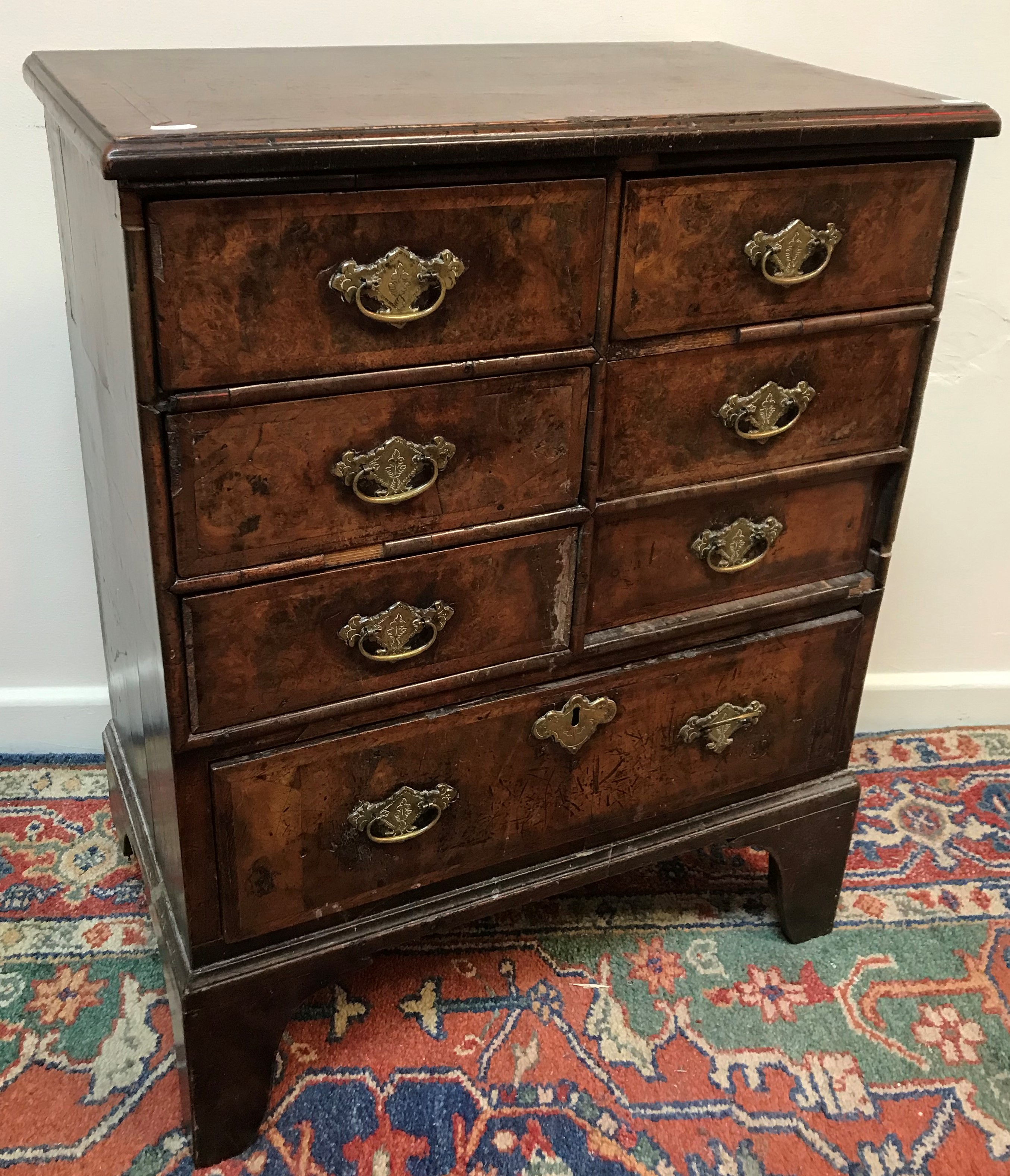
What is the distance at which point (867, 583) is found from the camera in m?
1.54

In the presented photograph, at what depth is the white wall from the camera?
1.61 meters

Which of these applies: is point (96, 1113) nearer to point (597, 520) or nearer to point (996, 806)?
point (597, 520)

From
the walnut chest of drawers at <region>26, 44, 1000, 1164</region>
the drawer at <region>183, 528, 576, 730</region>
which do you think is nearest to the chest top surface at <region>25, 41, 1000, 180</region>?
the walnut chest of drawers at <region>26, 44, 1000, 1164</region>

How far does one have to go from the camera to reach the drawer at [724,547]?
136cm

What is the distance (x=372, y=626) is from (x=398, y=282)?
0.35 m

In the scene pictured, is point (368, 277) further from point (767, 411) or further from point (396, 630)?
point (767, 411)

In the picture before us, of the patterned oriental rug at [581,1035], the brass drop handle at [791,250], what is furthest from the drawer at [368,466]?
the patterned oriental rug at [581,1035]

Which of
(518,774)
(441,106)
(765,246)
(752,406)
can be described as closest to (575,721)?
(518,774)

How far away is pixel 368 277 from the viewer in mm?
1070

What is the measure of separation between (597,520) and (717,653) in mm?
277

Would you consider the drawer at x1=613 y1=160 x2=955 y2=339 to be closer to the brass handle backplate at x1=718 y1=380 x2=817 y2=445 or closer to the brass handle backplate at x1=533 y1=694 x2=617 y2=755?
the brass handle backplate at x1=718 y1=380 x2=817 y2=445

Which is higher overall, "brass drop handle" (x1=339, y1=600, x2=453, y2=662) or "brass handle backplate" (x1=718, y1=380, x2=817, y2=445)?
"brass handle backplate" (x1=718, y1=380, x2=817, y2=445)

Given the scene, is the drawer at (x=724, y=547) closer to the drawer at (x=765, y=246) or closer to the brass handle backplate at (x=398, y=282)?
the drawer at (x=765, y=246)

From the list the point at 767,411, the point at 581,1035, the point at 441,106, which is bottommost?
the point at 581,1035
